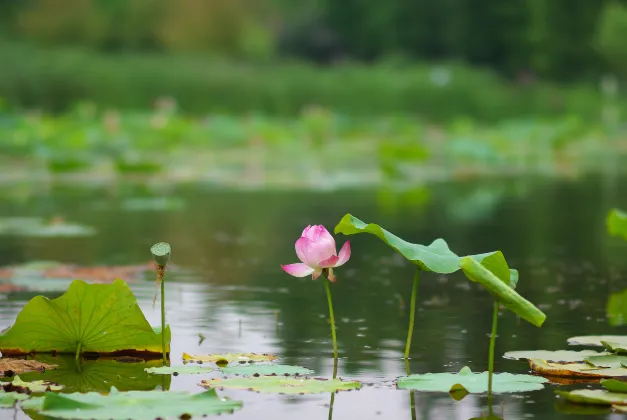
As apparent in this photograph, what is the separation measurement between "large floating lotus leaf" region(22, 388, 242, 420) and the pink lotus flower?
0.55 meters

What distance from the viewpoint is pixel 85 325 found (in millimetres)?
3258

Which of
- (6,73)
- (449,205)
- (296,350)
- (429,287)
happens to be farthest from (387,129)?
(296,350)

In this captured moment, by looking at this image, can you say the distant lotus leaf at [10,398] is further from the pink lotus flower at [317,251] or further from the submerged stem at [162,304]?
the pink lotus flower at [317,251]

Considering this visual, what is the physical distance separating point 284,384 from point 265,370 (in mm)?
180

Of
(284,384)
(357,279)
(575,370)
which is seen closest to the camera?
(284,384)

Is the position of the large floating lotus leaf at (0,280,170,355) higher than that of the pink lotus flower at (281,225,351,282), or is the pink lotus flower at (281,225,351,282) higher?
the pink lotus flower at (281,225,351,282)

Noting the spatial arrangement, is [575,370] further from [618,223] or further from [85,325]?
[618,223]

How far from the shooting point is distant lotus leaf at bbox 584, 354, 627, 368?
3152mm

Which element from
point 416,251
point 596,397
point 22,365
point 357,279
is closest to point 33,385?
point 22,365

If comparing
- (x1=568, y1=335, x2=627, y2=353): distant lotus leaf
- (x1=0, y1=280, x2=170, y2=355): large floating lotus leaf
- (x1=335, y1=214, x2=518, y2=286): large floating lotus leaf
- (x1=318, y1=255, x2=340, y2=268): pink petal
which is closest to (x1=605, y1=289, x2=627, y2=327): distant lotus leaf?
(x1=568, y1=335, x2=627, y2=353): distant lotus leaf

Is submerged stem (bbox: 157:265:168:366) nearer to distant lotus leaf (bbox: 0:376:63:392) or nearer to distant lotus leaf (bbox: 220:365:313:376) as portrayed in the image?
distant lotus leaf (bbox: 220:365:313:376)

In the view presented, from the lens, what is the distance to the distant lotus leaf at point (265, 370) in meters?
3.07

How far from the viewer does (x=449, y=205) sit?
8.95 m

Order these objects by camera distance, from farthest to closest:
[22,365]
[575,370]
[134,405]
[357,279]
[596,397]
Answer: [357,279] → [22,365] → [575,370] → [596,397] → [134,405]
